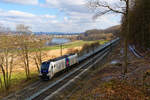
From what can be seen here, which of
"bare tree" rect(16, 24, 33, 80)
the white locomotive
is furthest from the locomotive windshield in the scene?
"bare tree" rect(16, 24, 33, 80)

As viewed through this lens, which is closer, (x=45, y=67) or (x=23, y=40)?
(x=45, y=67)

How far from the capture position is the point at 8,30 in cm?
2359

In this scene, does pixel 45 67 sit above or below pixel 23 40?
below

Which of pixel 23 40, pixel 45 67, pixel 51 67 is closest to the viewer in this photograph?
pixel 45 67

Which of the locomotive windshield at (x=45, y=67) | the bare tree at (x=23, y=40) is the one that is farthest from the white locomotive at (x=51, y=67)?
the bare tree at (x=23, y=40)

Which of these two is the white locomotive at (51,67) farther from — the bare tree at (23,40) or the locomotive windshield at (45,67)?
the bare tree at (23,40)

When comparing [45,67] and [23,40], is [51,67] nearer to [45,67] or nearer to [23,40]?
[45,67]

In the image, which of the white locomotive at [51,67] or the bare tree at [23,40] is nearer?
the white locomotive at [51,67]

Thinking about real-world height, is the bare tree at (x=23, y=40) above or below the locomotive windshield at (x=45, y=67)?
above

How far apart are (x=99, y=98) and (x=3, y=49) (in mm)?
18773

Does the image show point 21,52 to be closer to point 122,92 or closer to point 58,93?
point 58,93

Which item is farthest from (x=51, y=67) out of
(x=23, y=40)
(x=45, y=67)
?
(x=23, y=40)

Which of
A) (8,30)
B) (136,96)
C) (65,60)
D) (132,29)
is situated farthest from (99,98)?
(132,29)

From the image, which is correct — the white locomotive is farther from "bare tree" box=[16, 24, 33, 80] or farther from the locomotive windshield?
"bare tree" box=[16, 24, 33, 80]
